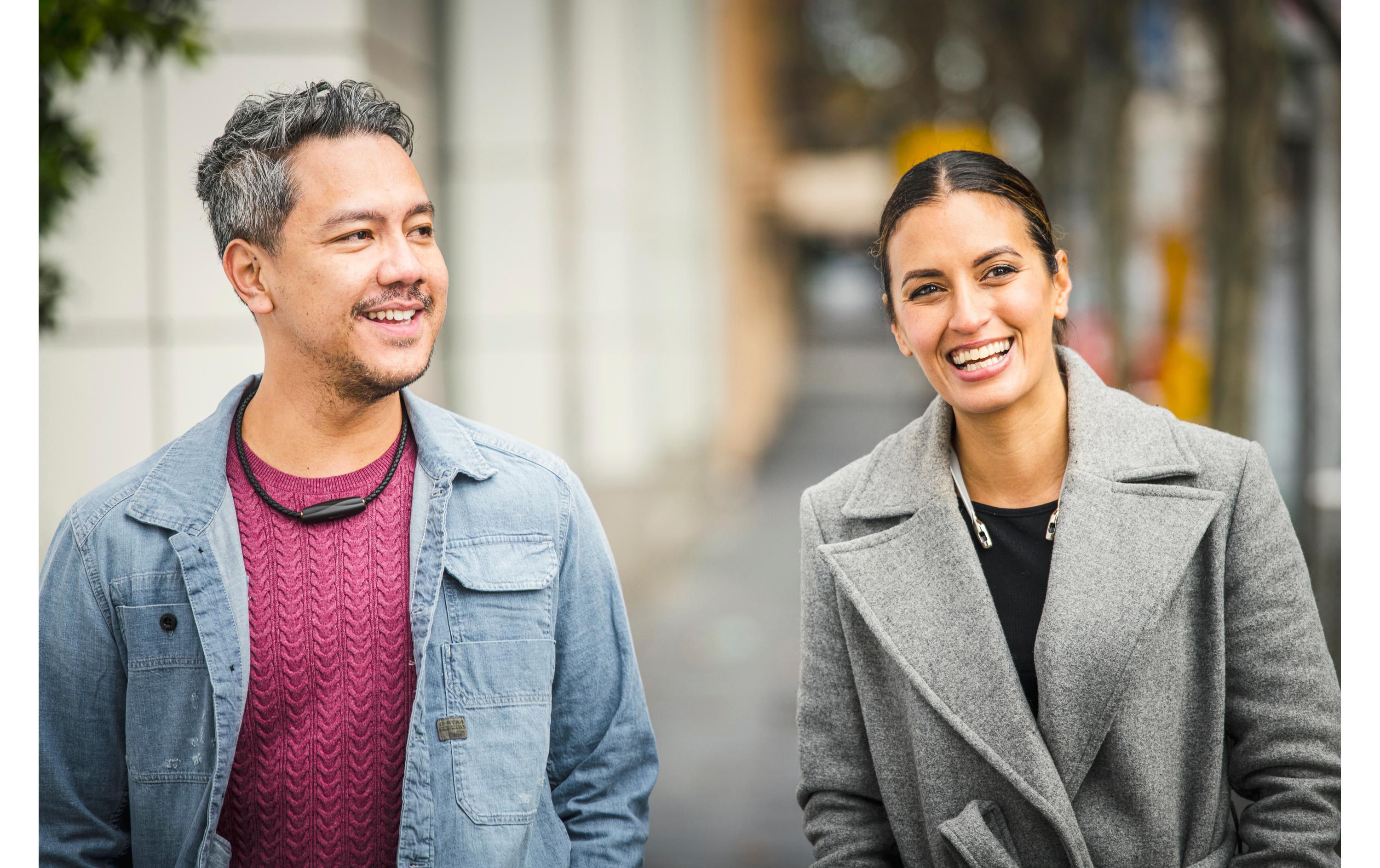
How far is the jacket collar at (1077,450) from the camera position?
2.31m

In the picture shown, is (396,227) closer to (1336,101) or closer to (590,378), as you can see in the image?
(1336,101)

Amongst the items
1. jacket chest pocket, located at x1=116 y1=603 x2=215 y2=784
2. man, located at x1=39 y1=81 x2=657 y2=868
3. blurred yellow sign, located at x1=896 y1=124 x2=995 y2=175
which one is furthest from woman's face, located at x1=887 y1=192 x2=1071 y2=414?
blurred yellow sign, located at x1=896 y1=124 x2=995 y2=175

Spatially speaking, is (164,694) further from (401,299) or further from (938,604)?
(938,604)

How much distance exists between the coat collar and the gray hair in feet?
3.97

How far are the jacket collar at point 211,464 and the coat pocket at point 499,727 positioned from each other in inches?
13.6

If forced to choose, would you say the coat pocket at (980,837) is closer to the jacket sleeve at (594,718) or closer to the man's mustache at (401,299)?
the jacket sleeve at (594,718)

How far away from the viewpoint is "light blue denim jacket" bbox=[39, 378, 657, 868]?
2.13 m

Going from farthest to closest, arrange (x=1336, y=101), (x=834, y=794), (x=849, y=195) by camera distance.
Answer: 1. (x=849, y=195)
2. (x=1336, y=101)
3. (x=834, y=794)

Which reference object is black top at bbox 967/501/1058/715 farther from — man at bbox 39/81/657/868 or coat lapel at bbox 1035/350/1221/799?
man at bbox 39/81/657/868

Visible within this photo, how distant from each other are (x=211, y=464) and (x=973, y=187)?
4.96ft

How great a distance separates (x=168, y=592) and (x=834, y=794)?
4.36ft

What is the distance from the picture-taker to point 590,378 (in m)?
8.48

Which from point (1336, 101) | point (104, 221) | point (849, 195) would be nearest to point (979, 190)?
point (1336, 101)

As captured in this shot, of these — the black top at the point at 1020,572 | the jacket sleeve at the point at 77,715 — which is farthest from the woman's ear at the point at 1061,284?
the jacket sleeve at the point at 77,715
